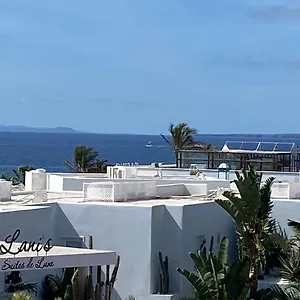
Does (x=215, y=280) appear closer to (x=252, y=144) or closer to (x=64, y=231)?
(x=64, y=231)

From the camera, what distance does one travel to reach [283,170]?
136 ft

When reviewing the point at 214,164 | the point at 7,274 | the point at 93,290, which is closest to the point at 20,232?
the point at 7,274

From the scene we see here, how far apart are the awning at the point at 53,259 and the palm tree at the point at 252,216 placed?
5.07 m

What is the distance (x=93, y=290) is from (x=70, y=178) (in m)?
12.2

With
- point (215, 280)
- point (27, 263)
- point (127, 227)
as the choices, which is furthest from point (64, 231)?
point (27, 263)

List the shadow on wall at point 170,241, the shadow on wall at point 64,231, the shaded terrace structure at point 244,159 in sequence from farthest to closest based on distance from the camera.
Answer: the shaded terrace structure at point 244,159 < the shadow on wall at point 170,241 < the shadow on wall at point 64,231

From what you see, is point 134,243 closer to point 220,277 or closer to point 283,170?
point 220,277

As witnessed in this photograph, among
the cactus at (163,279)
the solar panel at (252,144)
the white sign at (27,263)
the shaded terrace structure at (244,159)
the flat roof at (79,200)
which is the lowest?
the cactus at (163,279)

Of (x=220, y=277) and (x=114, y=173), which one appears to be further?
(x=114, y=173)

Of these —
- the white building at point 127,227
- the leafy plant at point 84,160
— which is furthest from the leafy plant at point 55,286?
the leafy plant at point 84,160

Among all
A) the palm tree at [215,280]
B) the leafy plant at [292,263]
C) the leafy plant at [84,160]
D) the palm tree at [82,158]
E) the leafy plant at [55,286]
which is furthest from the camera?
the palm tree at [82,158]

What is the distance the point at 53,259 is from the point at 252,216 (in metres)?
6.99

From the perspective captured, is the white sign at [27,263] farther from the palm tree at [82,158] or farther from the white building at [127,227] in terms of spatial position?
the palm tree at [82,158]

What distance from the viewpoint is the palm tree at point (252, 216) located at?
22.6 m
